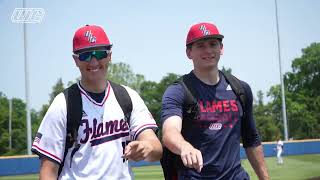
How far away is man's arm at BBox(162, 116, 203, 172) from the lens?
268cm

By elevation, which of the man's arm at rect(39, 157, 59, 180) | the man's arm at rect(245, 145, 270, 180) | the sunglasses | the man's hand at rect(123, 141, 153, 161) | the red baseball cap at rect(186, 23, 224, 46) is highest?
the red baseball cap at rect(186, 23, 224, 46)

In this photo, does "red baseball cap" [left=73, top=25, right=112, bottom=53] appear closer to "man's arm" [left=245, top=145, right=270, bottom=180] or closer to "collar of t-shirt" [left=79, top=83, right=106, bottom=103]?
"collar of t-shirt" [left=79, top=83, right=106, bottom=103]

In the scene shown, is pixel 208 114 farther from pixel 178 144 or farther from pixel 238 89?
pixel 178 144

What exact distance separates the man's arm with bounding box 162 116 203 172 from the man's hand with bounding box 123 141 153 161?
0.22 metres

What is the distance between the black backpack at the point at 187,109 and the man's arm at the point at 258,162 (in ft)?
1.18

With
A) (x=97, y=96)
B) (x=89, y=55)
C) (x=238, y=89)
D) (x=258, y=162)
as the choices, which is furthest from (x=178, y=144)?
(x=258, y=162)

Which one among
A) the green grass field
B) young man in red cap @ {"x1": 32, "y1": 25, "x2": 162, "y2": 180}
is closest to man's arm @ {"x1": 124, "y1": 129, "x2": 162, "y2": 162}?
young man in red cap @ {"x1": 32, "y1": 25, "x2": 162, "y2": 180}

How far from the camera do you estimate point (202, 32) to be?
376cm

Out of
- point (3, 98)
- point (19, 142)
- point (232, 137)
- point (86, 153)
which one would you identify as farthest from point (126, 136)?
point (3, 98)

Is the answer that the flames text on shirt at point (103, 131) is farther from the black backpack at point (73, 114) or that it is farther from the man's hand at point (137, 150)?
the man's hand at point (137, 150)

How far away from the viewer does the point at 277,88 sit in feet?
261

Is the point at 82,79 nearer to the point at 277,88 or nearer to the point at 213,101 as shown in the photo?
the point at 213,101

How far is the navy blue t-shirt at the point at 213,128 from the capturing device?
3568 mm

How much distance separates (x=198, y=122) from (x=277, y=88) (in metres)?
78.8
